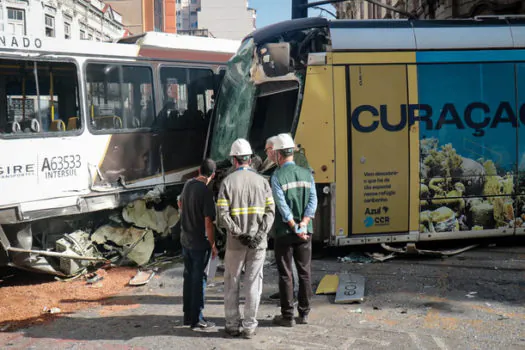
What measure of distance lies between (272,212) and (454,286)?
2897 mm

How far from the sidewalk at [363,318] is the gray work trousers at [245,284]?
0.19 m

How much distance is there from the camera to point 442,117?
8.14m

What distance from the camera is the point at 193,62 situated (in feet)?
32.6

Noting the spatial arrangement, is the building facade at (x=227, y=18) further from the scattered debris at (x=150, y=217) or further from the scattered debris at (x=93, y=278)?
the scattered debris at (x=93, y=278)

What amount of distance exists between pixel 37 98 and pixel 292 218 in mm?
4327

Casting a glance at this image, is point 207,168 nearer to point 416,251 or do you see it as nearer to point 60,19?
point 416,251

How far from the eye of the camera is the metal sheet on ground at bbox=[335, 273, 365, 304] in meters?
6.52

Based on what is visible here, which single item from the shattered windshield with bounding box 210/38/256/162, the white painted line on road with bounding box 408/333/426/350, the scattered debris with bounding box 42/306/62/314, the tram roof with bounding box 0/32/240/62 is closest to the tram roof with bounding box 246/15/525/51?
the shattered windshield with bounding box 210/38/256/162

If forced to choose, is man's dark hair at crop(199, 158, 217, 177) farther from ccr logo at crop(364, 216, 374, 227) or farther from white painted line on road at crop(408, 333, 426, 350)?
ccr logo at crop(364, 216, 374, 227)

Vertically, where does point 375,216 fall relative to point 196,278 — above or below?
above

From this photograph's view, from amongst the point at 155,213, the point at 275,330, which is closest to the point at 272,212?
the point at 275,330

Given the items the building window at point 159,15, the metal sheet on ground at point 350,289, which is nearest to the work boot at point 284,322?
the metal sheet on ground at point 350,289

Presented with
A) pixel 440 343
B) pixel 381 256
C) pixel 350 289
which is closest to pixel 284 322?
pixel 350 289

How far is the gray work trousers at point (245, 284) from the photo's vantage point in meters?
5.45
